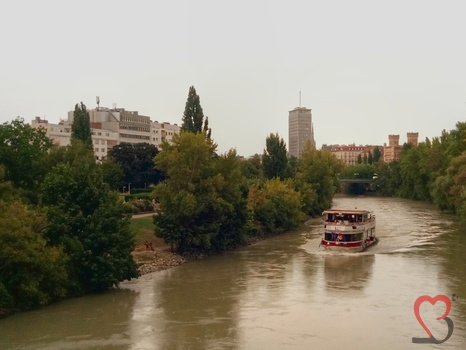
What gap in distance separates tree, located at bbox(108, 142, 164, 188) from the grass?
27308mm

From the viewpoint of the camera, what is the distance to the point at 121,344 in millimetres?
24922

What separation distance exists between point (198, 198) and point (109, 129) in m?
67.6

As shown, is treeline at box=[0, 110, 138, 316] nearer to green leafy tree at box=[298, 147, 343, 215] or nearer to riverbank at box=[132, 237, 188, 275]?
riverbank at box=[132, 237, 188, 275]

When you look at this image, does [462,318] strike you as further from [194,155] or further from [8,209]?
[194,155]

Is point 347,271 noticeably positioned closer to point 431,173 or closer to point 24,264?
point 24,264

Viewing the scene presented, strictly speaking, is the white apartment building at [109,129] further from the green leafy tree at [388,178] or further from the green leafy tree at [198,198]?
the green leafy tree at [388,178]

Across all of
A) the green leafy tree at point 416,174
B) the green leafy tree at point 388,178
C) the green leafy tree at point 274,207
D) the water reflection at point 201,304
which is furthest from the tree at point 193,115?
the green leafy tree at point 388,178

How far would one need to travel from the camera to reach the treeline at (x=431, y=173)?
71.9 metres

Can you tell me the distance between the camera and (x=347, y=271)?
42.7 metres

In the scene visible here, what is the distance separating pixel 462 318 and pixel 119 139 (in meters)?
93.2

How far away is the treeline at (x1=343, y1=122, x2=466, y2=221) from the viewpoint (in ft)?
236

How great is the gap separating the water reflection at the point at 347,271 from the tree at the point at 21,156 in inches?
945

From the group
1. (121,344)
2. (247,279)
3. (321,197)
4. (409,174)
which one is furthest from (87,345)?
(409,174)

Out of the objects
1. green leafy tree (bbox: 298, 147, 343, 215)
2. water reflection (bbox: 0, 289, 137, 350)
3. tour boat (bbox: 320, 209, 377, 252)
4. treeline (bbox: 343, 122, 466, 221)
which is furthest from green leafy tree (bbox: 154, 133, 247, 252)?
green leafy tree (bbox: 298, 147, 343, 215)
